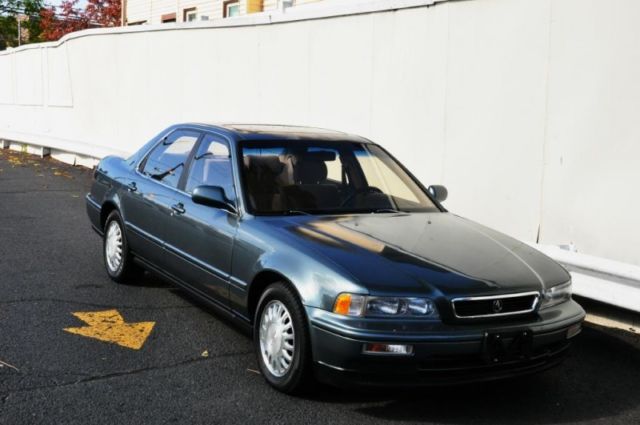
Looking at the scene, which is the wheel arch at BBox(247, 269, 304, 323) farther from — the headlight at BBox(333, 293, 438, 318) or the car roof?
the car roof

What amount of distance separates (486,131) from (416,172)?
3.75ft

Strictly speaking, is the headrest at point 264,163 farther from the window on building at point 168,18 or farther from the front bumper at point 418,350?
the window on building at point 168,18

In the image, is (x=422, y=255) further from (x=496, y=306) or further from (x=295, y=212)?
(x=295, y=212)

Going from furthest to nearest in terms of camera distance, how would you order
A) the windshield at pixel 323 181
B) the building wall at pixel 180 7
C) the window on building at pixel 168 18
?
1. the window on building at pixel 168 18
2. the building wall at pixel 180 7
3. the windshield at pixel 323 181

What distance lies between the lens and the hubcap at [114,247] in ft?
22.6

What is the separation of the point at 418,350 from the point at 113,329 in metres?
2.50

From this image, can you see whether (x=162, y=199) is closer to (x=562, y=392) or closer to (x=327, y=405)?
(x=327, y=405)

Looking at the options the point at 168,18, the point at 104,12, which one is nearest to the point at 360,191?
the point at 168,18

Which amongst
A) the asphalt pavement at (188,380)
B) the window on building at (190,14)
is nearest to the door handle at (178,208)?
the asphalt pavement at (188,380)

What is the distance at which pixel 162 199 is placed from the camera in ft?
20.0

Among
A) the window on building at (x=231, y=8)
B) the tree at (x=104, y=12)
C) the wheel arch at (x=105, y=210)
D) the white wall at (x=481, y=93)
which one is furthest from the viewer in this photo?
the tree at (x=104, y=12)

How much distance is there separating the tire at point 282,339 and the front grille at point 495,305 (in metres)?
0.80

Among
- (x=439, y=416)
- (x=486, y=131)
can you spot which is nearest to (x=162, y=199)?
(x=439, y=416)

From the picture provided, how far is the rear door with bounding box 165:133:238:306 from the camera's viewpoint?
5.17 meters
